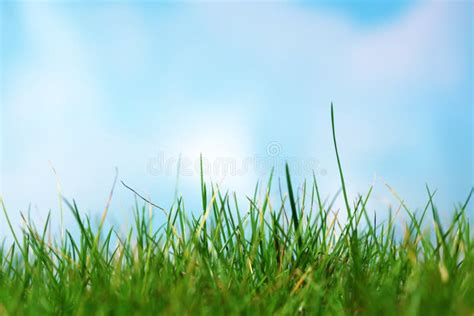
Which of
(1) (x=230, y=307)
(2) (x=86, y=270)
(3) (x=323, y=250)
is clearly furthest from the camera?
(3) (x=323, y=250)

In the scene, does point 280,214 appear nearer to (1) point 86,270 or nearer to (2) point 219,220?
(2) point 219,220

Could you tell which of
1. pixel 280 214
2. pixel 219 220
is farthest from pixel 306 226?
pixel 219 220

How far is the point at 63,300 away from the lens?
1944 mm

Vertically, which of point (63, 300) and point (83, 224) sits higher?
point (83, 224)

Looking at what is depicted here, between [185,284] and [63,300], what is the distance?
0.39m

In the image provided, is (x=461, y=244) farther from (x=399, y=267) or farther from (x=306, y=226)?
(x=306, y=226)

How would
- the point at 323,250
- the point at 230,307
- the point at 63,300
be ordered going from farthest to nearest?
the point at 323,250 < the point at 63,300 < the point at 230,307

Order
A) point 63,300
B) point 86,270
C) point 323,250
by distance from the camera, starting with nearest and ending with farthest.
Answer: point 63,300 → point 86,270 → point 323,250

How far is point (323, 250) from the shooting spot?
229 cm

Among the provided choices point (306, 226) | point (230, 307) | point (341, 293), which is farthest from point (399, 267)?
point (230, 307)

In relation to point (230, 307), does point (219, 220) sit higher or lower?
higher

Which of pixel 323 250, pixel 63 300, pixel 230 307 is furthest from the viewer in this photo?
pixel 323 250

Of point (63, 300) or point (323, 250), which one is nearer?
point (63, 300)

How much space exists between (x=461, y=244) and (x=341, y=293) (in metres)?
0.44
